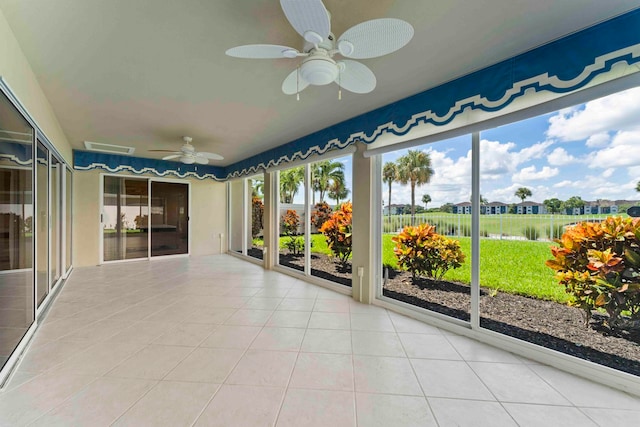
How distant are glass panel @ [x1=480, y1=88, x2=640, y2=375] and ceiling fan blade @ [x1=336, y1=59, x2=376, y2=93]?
1.29 m

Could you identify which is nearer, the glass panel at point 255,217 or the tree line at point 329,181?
the tree line at point 329,181

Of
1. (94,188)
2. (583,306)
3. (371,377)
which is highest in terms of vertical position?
(94,188)

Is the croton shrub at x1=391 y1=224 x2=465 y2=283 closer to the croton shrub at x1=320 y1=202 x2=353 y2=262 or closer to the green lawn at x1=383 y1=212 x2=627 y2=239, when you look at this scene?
the green lawn at x1=383 y1=212 x2=627 y2=239

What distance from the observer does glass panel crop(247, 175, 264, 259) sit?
6105 millimetres

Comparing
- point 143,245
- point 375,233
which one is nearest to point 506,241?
point 375,233

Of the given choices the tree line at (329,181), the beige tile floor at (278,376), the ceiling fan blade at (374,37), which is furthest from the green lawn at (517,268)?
the ceiling fan blade at (374,37)

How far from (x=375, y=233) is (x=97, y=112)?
12.2ft

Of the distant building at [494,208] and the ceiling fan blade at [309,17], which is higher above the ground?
the ceiling fan blade at [309,17]

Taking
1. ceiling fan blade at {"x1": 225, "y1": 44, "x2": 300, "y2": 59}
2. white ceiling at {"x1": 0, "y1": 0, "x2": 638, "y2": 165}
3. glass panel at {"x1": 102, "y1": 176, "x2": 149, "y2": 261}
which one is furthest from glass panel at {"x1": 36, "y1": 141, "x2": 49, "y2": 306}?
ceiling fan blade at {"x1": 225, "y1": 44, "x2": 300, "y2": 59}

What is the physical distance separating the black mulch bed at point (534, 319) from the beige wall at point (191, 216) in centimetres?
513

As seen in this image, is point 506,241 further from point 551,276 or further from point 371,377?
point 371,377

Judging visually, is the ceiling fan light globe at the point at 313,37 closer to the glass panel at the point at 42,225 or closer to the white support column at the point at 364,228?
the white support column at the point at 364,228

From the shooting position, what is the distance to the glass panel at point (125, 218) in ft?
18.3

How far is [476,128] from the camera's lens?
2279mm
